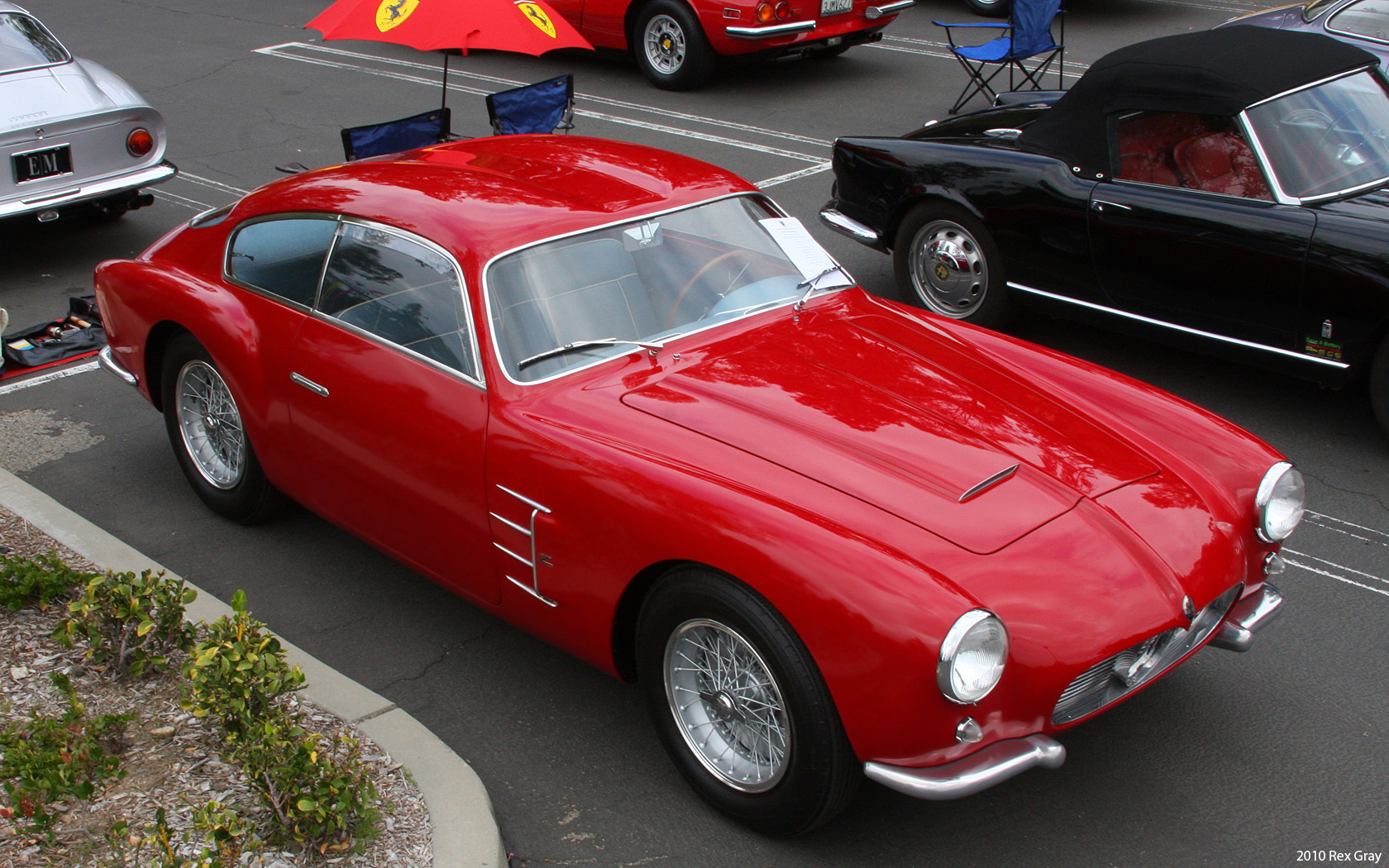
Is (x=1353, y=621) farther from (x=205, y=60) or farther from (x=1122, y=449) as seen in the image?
(x=205, y=60)

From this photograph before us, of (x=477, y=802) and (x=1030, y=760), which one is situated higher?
(x=1030, y=760)

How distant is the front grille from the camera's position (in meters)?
3.04

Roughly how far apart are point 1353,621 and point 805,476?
233 cm

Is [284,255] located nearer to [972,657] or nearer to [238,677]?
[238,677]

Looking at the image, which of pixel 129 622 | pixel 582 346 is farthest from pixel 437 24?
pixel 129 622

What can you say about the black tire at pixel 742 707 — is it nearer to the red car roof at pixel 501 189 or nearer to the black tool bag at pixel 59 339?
the red car roof at pixel 501 189

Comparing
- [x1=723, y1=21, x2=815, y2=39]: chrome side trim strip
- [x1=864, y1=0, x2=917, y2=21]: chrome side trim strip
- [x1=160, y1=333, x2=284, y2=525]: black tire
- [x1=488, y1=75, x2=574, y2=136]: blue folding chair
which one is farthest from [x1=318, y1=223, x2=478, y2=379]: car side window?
[x1=864, y1=0, x2=917, y2=21]: chrome side trim strip

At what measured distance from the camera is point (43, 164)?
7578 mm

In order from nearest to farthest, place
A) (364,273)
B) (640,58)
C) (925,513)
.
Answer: (925,513), (364,273), (640,58)

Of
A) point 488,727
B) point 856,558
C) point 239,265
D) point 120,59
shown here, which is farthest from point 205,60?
point 856,558

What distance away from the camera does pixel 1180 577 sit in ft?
10.6

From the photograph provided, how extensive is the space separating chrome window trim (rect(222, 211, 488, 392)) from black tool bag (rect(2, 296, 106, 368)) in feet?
8.41

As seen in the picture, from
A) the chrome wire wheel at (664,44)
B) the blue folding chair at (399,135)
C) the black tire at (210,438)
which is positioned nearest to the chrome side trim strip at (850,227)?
the blue folding chair at (399,135)

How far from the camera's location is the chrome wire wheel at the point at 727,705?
318 cm
